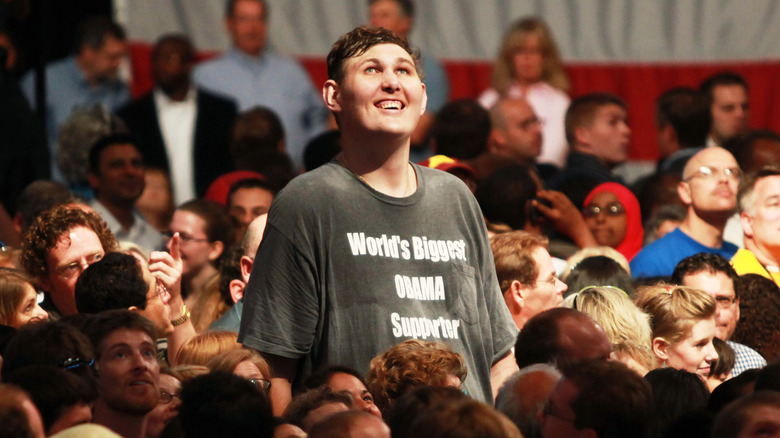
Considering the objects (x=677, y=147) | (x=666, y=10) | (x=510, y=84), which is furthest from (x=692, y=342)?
(x=666, y=10)

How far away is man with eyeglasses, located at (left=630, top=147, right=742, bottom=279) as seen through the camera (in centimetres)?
756

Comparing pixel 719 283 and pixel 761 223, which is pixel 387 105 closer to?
pixel 719 283

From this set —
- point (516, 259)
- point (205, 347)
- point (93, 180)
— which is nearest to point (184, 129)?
point (93, 180)

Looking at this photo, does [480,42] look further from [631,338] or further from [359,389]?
[359,389]

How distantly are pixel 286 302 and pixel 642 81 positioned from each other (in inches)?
319

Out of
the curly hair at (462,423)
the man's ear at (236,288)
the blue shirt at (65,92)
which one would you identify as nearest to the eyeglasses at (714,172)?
the man's ear at (236,288)

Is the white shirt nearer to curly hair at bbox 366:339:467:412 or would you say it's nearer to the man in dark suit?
the man in dark suit

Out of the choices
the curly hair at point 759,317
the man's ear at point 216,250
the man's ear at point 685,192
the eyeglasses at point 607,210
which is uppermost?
the man's ear at point 216,250

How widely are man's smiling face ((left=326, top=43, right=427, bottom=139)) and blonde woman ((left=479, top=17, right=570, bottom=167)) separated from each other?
596cm

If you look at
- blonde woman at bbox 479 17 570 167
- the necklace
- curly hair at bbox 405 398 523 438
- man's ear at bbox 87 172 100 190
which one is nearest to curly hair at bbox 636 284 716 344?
the necklace

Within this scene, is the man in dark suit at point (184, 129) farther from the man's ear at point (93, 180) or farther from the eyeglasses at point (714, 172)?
the eyeglasses at point (714, 172)

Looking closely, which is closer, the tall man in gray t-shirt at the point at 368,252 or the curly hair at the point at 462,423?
the curly hair at the point at 462,423

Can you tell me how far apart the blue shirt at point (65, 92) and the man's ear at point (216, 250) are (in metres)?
2.87

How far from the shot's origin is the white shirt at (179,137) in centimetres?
1037
